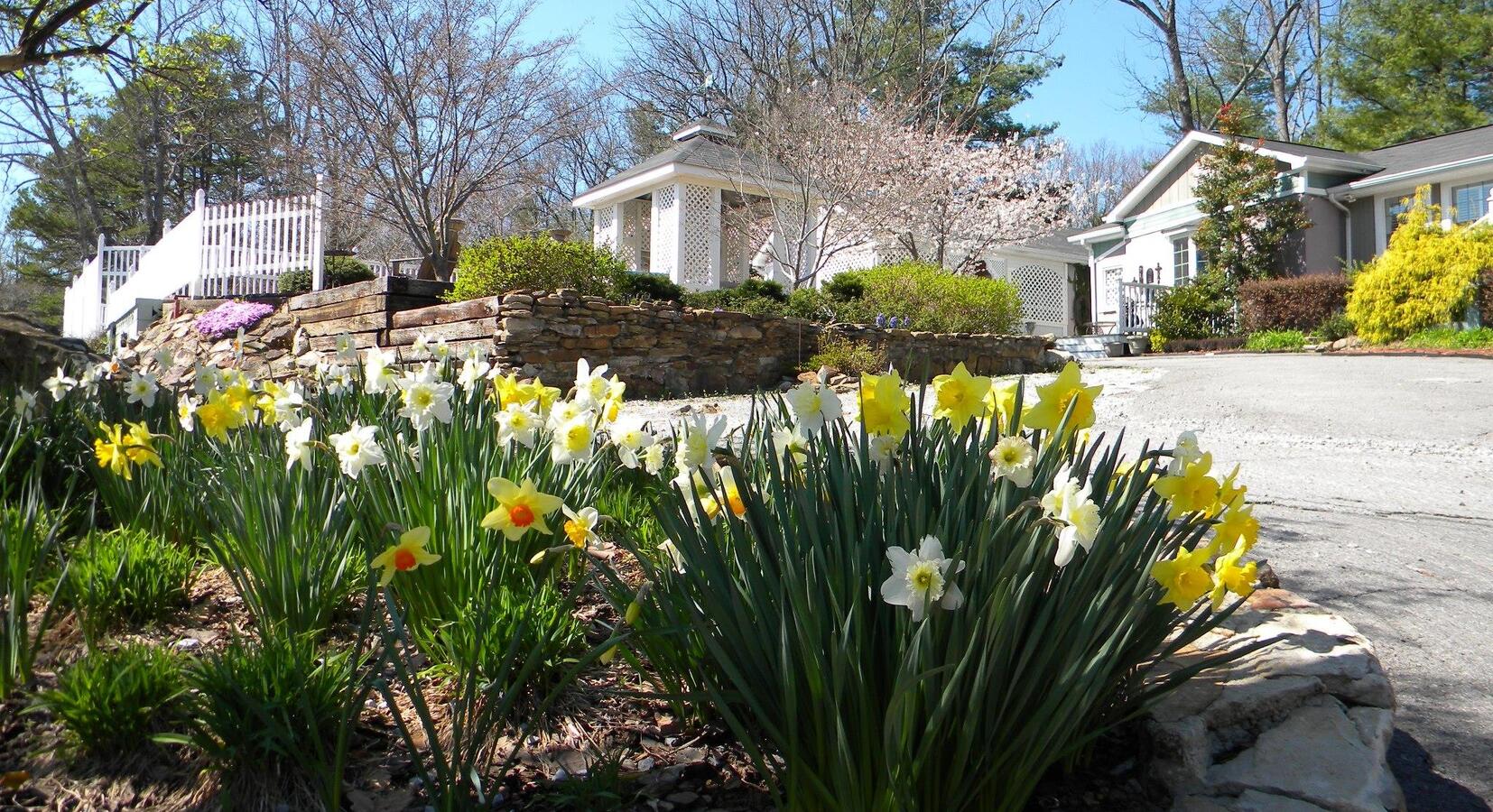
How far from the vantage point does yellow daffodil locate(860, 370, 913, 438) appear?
1595 mm

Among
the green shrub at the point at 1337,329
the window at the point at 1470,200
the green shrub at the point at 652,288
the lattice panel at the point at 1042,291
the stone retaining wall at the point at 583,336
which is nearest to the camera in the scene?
the stone retaining wall at the point at 583,336

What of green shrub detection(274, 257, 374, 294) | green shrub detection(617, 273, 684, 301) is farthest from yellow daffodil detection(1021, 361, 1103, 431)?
green shrub detection(274, 257, 374, 294)

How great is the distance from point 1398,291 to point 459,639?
16.4 m

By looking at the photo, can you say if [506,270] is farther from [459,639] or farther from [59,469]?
[459,639]

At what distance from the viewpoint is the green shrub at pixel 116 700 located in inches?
63.2

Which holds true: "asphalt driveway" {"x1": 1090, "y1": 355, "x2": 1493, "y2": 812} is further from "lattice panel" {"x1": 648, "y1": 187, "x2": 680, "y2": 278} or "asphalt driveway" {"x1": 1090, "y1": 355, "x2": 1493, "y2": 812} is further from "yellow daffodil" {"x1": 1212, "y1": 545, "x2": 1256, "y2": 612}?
"lattice panel" {"x1": 648, "y1": 187, "x2": 680, "y2": 278}

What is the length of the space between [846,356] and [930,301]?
11.2 ft

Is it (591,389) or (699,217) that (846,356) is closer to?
(591,389)

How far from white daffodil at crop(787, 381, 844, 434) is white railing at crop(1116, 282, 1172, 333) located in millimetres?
19607

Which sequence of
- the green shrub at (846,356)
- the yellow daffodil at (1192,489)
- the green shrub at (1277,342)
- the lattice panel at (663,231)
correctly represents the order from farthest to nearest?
the lattice panel at (663,231) → the green shrub at (1277,342) → the green shrub at (846,356) → the yellow daffodil at (1192,489)

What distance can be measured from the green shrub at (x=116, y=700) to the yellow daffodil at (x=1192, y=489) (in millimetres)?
1646

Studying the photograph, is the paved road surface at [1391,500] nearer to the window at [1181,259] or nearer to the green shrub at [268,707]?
the green shrub at [268,707]

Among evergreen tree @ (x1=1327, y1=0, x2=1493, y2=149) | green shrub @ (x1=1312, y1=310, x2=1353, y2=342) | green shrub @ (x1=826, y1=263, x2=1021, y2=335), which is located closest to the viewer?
green shrub @ (x1=826, y1=263, x2=1021, y2=335)

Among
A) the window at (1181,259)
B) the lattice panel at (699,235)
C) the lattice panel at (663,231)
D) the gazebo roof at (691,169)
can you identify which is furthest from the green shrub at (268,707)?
the window at (1181,259)
